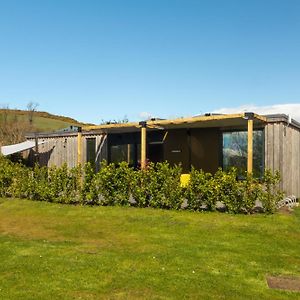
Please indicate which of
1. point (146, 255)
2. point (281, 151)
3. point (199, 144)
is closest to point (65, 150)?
point (199, 144)

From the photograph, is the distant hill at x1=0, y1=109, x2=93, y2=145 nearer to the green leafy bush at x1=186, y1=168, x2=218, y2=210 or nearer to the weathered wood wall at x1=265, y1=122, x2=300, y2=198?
the weathered wood wall at x1=265, y1=122, x2=300, y2=198

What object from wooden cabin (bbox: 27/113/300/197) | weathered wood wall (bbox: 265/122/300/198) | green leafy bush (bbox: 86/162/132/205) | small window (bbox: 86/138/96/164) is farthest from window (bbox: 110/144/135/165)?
weathered wood wall (bbox: 265/122/300/198)

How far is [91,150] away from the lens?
65.7 feet

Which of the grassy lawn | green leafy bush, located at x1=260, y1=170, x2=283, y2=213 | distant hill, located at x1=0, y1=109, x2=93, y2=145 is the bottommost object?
the grassy lawn

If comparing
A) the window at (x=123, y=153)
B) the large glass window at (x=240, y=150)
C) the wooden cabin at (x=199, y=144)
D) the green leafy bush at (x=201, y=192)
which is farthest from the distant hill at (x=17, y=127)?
the green leafy bush at (x=201, y=192)

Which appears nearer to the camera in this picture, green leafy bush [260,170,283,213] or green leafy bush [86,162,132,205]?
green leafy bush [260,170,283,213]

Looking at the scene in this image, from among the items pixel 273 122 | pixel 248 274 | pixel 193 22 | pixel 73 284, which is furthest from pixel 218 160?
pixel 73 284

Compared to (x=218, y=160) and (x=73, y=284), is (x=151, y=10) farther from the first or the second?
(x=73, y=284)

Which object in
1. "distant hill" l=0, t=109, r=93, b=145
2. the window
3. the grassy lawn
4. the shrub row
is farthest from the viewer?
"distant hill" l=0, t=109, r=93, b=145

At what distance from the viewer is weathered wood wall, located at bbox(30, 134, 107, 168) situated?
19.8 metres

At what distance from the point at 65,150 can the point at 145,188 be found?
990 cm

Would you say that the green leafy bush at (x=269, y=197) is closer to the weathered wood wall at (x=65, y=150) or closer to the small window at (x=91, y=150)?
the weathered wood wall at (x=65, y=150)

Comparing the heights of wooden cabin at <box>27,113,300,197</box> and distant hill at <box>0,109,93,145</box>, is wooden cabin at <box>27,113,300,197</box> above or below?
below

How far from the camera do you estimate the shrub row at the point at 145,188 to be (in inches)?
427
